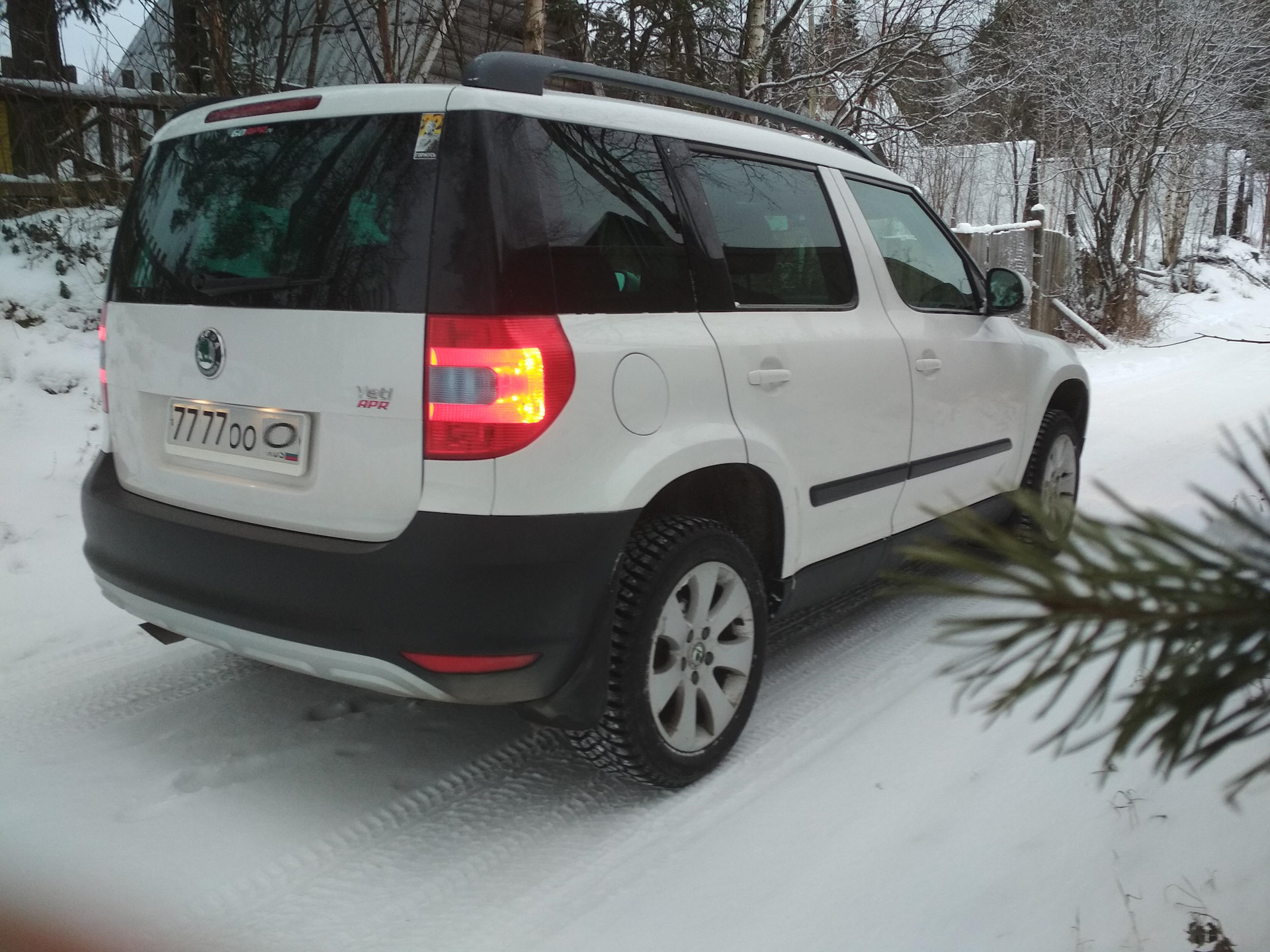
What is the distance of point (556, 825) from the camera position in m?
2.74

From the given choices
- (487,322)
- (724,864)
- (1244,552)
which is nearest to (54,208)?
(487,322)

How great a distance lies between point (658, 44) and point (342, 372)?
8905 millimetres

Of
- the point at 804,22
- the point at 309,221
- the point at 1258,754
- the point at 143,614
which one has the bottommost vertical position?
the point at 143,614

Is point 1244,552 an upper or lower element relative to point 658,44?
lower

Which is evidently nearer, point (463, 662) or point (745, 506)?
point (463, 662)

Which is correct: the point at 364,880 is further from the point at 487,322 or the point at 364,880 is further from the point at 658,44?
the point at 658,44

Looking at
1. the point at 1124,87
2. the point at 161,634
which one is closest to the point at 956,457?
the point at 161,634

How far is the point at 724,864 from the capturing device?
2.52 m

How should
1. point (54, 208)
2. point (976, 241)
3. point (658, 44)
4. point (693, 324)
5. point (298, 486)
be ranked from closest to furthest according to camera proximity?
1. point (298, 486)
2. point (693, 324)
3. point (54, 208)
4. point (658, 44)
5. point (976, 241)

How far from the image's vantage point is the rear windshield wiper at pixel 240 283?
2.51 m

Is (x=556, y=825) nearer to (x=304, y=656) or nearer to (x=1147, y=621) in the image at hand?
(x=304, y=656)

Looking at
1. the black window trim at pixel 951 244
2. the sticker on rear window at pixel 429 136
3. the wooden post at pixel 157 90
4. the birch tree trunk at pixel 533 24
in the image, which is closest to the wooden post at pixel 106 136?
the wooden post at pixel 157 90

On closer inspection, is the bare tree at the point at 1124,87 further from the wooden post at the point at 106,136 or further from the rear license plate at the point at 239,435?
the rear license plate at the point at 239,435

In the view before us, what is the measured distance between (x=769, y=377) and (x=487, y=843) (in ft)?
4.96
